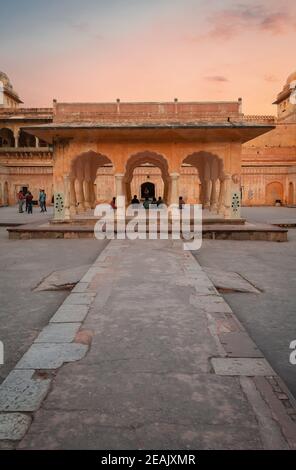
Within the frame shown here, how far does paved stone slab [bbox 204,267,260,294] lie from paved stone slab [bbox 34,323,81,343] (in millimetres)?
2648

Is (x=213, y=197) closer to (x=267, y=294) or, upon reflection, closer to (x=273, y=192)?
(x=267, y=294)

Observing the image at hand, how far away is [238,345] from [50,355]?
1513 mm

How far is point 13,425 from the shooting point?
207 centimetres

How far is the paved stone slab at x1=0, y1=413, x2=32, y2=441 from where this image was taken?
1977 millimetres

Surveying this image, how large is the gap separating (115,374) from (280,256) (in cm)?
665

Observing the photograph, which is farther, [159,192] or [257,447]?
[159,192]

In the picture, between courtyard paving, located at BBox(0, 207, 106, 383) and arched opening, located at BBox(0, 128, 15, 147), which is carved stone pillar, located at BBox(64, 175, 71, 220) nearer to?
courtyard paving, located at BBox(0, 207, 106, 383)

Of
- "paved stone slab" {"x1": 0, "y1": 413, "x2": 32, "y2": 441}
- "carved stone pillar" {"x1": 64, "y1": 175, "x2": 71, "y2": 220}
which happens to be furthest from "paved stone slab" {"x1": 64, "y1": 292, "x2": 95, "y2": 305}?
"carved stone pillar" {"x1": 64, "y1": 175, "x2": 71, "y2": 220}

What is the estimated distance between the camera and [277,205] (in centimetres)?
3003

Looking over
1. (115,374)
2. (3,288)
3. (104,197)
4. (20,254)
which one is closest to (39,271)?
(3,288)

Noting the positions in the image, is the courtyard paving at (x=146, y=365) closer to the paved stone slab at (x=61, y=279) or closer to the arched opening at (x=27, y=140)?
the paved stone slab at (x=61, y=279)

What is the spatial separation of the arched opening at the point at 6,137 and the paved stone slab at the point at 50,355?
38354mm

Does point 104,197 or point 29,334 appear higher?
point 104,197
